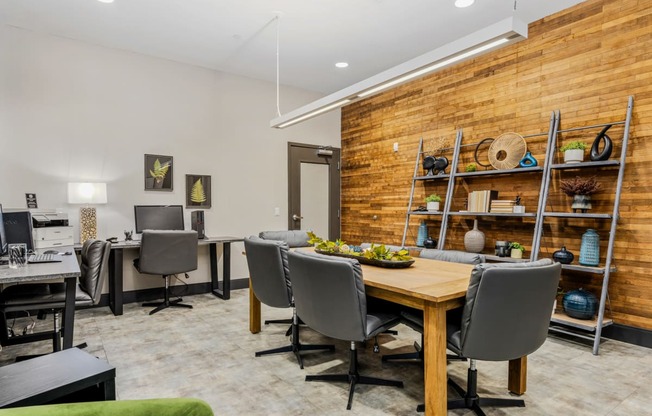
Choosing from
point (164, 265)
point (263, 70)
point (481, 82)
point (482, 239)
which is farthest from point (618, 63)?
point (164, 265)

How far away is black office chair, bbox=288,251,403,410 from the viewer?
2059 mm

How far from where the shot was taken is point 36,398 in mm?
973

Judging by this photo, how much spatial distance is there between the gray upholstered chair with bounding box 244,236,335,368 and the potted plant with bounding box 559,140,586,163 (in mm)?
2694

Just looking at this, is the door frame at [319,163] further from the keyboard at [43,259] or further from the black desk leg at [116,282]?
the keyboard at [43,259]

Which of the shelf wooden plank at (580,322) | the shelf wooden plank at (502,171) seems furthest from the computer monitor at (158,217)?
the shelf wooden plank at (580,322)

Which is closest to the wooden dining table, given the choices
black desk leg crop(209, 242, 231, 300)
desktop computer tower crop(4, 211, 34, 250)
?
black desk leg crop(209, 242, 231, 300)

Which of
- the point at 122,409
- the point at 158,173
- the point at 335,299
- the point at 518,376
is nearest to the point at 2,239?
the point at 158,173

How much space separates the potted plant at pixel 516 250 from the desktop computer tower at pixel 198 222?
144 inches

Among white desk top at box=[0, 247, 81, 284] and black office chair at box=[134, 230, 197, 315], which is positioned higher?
white desk top at box=[0, 247, 81, 284]

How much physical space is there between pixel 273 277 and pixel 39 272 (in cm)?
148

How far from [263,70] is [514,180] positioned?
11.6ft

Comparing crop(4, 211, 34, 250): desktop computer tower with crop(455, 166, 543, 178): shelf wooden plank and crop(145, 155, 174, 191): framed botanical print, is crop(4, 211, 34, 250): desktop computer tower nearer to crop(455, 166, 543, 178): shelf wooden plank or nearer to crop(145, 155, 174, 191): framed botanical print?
crop(145, 155, 174, 191): framed botanical print

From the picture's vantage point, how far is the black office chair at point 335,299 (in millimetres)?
2059

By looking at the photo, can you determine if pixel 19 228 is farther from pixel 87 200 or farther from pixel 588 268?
pixel 588 268
